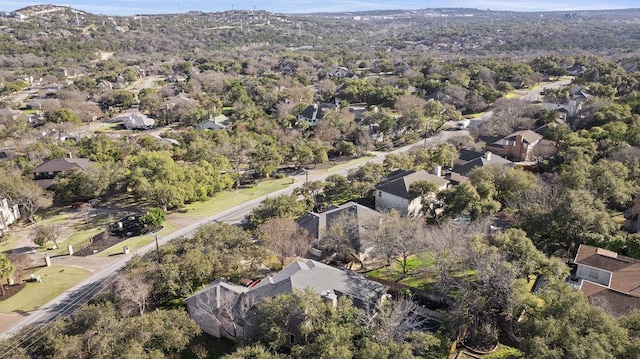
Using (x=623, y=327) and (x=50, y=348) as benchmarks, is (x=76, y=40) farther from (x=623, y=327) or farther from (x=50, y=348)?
(x=623, y=327)

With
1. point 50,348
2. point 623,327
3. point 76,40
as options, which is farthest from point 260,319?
point 76,40

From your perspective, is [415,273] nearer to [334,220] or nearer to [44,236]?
[334,220]

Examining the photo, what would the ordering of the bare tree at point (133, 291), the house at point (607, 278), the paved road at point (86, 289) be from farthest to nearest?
the paved road at point (86, 289), the bare tree at point (133, 291), the house at point (607, 278)

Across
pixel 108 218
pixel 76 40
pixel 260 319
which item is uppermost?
pixel 76 40

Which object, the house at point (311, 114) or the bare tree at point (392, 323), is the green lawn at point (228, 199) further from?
the bare tree at point (392, 323)

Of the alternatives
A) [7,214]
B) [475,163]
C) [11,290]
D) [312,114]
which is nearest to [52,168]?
[7,214]

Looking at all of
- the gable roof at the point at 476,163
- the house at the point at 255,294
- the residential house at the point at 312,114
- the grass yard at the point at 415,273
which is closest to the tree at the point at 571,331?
the grass yard at the point at 415,273
